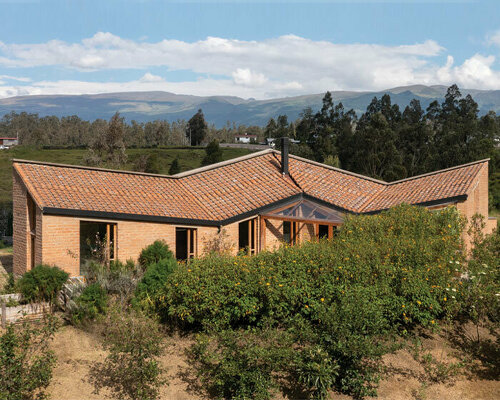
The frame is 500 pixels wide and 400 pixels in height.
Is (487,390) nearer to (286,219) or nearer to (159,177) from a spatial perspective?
(286,219)

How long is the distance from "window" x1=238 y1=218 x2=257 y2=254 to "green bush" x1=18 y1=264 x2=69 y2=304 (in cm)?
666

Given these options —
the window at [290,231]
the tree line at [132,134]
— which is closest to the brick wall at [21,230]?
the window at [290,231]

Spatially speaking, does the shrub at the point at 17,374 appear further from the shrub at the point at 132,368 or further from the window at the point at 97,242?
the window at the point at 97,242

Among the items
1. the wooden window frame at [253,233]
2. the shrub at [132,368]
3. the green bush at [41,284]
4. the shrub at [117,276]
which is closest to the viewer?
the shrub at [132,368]

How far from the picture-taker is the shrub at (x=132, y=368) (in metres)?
8.04

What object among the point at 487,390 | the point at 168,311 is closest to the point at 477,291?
the point at 487,390

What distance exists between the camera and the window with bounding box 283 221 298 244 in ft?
60.6

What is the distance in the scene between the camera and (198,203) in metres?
17.5

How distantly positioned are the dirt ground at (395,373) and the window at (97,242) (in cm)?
396

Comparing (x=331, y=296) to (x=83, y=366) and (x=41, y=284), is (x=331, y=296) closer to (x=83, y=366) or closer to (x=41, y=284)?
(x=83, y=366)

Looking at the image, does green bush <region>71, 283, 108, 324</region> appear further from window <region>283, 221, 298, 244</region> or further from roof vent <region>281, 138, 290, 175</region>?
roof vent <region>281, 138, 290, 175</region>

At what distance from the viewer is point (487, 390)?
28.5 ft

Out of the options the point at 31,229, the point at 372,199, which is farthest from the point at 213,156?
the point at 31,229

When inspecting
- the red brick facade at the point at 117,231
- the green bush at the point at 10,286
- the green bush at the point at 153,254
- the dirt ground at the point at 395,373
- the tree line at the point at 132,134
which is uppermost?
the tree line at the point at 132,134
